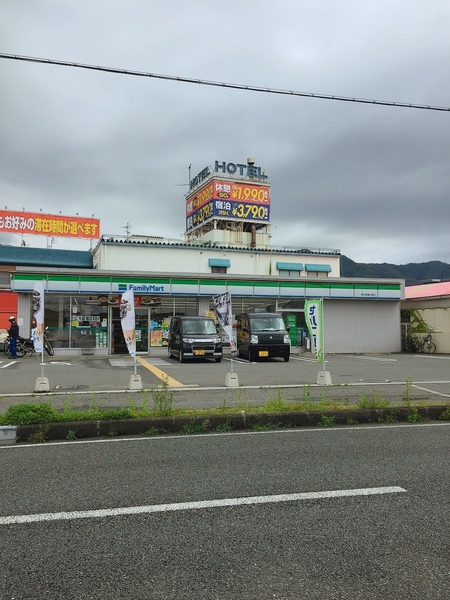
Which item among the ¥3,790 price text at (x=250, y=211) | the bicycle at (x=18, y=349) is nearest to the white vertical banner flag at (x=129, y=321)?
the bicycle at (x=18, y=349)

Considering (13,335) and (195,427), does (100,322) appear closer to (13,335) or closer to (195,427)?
(13,335)

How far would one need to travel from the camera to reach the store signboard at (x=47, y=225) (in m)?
38.0

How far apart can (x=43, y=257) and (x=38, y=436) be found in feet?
108

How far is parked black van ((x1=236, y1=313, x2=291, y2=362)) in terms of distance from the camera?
19.1 m

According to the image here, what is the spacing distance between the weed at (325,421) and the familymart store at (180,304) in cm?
1594

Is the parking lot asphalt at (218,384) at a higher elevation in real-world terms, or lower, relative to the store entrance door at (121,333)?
lower

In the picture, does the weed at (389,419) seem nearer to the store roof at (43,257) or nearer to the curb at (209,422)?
the curb at (209,422)

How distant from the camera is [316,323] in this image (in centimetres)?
1251

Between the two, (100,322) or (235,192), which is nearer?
(100,322)

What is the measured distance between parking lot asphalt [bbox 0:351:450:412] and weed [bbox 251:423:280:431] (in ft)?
2.30

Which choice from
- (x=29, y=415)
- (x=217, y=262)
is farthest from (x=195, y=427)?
(x=217, y=262)

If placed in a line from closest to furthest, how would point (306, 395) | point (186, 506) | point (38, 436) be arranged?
1. point (186, 506)
2. point (38, 436)
3. point (306, 395)

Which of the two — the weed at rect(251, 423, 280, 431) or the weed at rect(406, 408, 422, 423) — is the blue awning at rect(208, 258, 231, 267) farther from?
the weed at rect(251, 423, 280, 431)

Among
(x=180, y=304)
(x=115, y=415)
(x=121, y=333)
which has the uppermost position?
(x=180, y=304)
